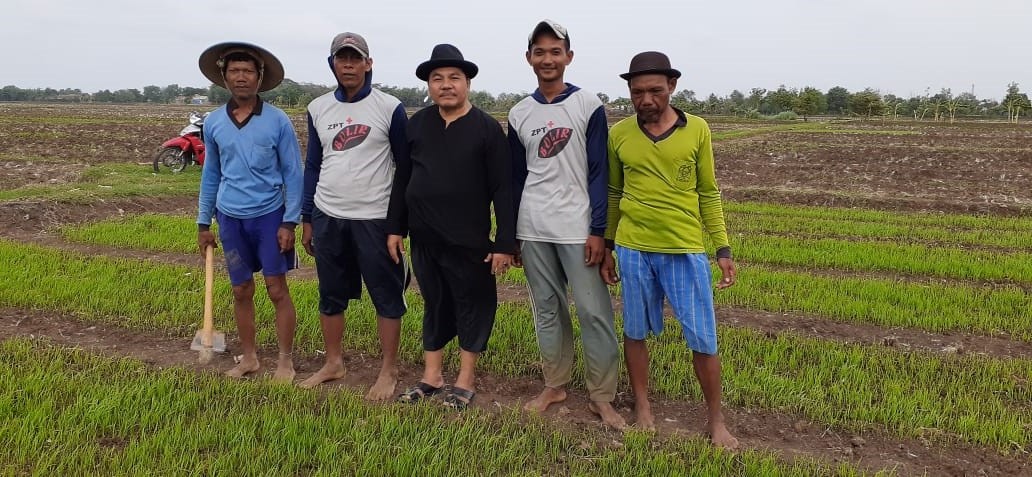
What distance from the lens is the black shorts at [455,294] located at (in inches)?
128

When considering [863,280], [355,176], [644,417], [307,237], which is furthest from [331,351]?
[863,280]

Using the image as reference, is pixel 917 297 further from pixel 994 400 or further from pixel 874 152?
pixel 874 152

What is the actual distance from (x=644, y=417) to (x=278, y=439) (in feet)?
5.77

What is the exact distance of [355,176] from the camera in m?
3.31

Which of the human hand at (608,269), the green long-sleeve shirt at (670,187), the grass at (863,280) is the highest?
the green long-sleeve shirt at (670,187)

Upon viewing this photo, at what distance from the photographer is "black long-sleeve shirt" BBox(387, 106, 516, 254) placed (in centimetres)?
309

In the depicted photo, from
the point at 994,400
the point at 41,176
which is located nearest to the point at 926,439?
the point at 994,400

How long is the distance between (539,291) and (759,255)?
15.6ft

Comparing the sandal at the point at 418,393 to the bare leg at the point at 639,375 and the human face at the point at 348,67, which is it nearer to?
the bare leg at the point at 639,375

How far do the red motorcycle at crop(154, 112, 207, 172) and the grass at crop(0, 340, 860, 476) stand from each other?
446 inches

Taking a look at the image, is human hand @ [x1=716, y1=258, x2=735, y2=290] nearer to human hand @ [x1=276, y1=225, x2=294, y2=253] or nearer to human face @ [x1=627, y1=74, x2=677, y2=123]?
human face @ [x1=627, y1=74, x2=677, y2=123]

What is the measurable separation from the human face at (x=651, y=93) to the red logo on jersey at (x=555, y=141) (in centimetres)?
34

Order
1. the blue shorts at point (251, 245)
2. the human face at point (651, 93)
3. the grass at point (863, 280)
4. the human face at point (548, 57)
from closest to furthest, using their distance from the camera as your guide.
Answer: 1. the human face at point (651, 93)
2. the human face at point (548, 57)
3. the blue shorts at point (251, 245)
4. the grass at point (863, 280)

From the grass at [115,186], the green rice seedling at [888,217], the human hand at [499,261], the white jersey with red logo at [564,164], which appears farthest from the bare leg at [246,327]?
the green rice seedling at [888,217]
